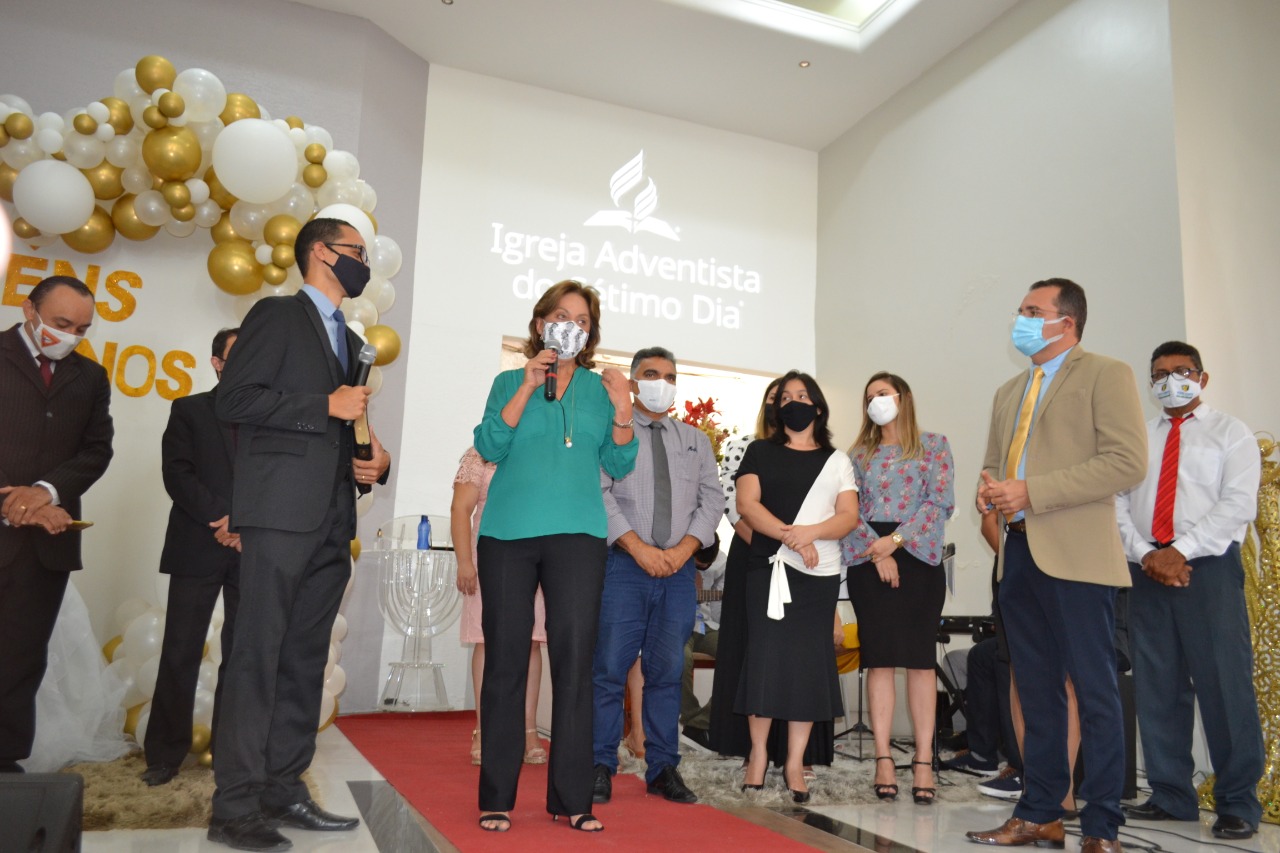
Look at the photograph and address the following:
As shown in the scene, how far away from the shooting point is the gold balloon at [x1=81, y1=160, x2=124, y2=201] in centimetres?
427

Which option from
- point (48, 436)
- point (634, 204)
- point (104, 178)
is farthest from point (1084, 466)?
point (634, 204)

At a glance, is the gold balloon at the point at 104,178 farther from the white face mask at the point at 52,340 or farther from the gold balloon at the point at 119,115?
the white face mask at the point at 52,340

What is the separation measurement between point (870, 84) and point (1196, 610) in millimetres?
4626

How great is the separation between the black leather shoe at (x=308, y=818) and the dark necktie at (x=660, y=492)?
4.32 feet

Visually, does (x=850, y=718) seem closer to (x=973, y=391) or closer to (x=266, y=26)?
(x=973, y=391)

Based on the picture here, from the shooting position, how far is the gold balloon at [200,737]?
3.55 metres

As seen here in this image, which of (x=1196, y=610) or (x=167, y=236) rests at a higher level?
(x=167, y=236)

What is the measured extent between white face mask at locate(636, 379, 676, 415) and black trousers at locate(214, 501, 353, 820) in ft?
3.85

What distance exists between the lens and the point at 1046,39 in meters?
5.73

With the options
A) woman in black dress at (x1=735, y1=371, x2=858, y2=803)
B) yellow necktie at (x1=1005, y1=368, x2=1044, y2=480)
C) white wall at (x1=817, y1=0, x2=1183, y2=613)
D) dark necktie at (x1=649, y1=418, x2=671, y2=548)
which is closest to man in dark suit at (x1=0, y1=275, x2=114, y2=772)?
dark necktie at (x1=649, y1=418, x2=671, y2=548)

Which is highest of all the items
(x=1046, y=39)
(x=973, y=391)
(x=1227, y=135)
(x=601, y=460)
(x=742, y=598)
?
(x=1046, y=39)

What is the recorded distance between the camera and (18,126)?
4125 mm

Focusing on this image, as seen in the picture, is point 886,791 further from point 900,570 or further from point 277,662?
point 277,662

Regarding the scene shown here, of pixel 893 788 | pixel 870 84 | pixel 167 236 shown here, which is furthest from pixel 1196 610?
pixel 167 236
